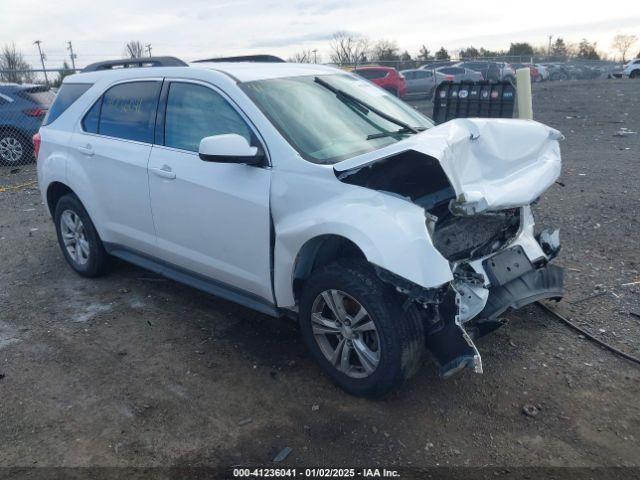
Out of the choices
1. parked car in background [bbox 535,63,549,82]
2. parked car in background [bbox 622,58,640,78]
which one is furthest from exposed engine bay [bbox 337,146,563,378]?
parked car in background [bbox 622,58,640,78]

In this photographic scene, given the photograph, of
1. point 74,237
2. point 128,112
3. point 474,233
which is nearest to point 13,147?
point 74,237

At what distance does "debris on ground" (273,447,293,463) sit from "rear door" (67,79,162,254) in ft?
6.90

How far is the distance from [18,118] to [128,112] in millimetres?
8291

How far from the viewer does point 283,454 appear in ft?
9.84

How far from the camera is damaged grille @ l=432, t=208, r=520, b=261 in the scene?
3617 millimetres

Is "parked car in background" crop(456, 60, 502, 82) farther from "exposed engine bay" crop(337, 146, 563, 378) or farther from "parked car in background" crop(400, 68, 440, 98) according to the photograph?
"exposed engine bay" crop(337, 146, 563, 378)

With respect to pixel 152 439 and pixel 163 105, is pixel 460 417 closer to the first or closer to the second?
pixel 152 439

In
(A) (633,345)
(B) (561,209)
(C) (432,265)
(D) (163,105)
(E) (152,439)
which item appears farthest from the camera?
(B) (561,209)

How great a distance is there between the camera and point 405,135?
4.07 m

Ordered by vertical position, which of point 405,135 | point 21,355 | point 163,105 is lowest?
point 21,355

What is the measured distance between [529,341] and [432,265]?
1.55 meters

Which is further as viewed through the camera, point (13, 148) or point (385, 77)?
point (385, 77)

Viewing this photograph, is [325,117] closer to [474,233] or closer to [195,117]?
Answer: [195,117]

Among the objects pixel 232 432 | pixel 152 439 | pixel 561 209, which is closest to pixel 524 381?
pixel 232 432
